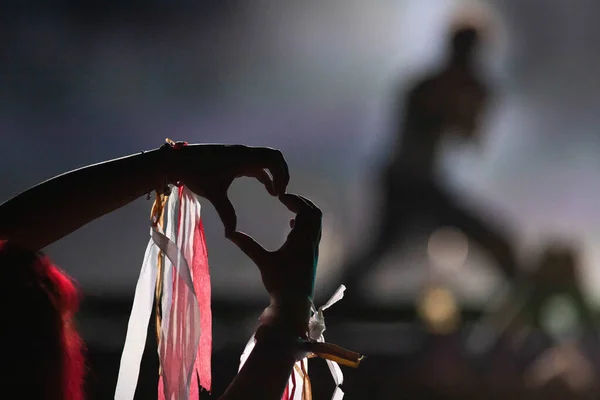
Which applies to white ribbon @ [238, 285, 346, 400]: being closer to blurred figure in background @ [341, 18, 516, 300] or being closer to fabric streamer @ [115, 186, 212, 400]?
fabric streamer @ [115, 186, 212, 400]

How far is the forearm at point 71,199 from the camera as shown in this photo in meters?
0.42

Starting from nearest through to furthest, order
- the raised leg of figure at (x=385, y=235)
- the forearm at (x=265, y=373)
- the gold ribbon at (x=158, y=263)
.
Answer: the forearm at (x=265, y=373) → the gold ribbon at (x=158, y=263) → the raised leg of figure at (x=385, y=235)

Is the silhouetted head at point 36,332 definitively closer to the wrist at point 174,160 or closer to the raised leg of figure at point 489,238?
the wrist at point 174,160

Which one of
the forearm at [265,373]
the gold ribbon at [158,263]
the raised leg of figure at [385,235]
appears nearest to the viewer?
the forearm at [265,373]

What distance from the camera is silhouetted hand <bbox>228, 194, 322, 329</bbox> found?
42 centimetres

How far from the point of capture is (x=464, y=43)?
8.00ft

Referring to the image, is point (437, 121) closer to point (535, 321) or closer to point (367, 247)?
point (367, 247)

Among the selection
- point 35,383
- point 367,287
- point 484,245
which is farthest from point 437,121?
point 35,383

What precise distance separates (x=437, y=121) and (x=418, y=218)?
376mm

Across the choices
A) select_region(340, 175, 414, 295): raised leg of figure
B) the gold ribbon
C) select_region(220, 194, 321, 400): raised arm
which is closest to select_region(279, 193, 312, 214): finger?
select_region(220, 194, 321, 400): raised arm

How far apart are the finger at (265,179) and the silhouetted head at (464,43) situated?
6.91 feet

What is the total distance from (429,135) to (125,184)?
2129mm

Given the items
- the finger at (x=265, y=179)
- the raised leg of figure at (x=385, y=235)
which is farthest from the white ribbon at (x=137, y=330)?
the raised leg of figure at (x=385, y=235)

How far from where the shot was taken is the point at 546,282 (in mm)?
2328
